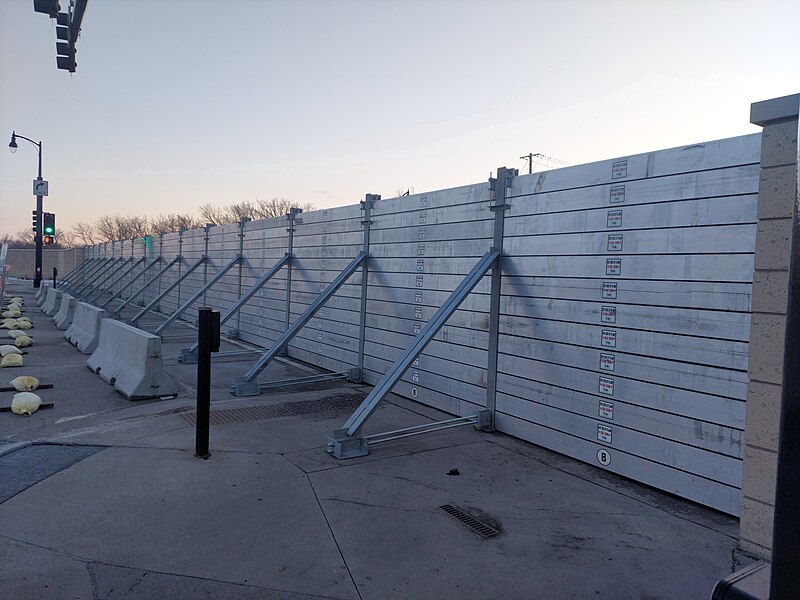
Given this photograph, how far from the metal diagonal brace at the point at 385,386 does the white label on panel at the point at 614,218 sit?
1.52 m

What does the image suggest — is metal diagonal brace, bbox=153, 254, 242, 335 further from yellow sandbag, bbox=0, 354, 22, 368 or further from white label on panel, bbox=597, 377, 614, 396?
white label on panel, bbox=597, 377, 614, 396

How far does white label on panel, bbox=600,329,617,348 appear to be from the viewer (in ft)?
18.3

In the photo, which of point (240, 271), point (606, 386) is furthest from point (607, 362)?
point (240, 271)

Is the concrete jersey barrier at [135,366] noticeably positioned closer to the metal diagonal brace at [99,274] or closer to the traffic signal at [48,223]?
the metal diagonal brace at [99,274]

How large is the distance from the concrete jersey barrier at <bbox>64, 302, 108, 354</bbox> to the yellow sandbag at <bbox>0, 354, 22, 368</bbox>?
160cm

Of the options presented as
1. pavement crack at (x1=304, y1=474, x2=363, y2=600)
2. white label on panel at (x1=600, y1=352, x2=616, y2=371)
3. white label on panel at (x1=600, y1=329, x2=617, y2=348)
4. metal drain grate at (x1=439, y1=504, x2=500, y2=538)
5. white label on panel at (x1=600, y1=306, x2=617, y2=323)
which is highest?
white label on panel at (x1=600, y1=306, x2=617, y2=323)

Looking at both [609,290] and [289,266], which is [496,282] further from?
[289,266]

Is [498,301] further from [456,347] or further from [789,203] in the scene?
[789,203]

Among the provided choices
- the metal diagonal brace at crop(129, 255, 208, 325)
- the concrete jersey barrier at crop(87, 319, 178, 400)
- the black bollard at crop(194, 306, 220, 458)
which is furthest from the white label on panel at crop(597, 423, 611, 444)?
the metal diagonal brace at crop(129, 255, 208, 325)

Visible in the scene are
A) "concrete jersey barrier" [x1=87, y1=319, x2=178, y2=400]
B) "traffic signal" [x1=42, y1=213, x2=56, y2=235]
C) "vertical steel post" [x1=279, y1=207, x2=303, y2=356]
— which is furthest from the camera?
"traffic signal" [x1=42, y1=213, x2=56, y2=235]

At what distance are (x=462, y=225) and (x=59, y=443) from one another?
17.9ft

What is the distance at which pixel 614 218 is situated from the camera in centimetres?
563

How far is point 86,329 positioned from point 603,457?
1162 cm

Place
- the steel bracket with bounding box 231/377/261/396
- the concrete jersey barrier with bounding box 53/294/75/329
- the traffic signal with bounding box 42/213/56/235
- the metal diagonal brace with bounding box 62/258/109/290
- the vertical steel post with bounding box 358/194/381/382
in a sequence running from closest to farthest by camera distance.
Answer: the steel bracket with bounding box 231/377/261/396
the vertical steel post with bounding box 358/194/381/382
the concrete jersey barrier with bounding box 53/294/75/329
the metal diagonal brace with bounding box 62/258/109/290
the traffic signal with bounding box 42/213/56/235
